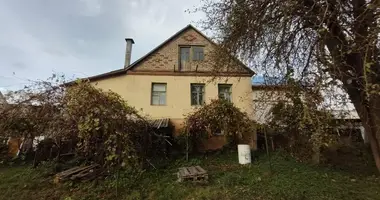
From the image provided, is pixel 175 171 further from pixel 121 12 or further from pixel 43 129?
pixel 121 12

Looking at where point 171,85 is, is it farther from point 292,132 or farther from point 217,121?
point 292,132

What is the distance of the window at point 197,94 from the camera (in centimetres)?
1507

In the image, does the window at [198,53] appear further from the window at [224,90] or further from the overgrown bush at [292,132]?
the overgrown bush at [292,132]

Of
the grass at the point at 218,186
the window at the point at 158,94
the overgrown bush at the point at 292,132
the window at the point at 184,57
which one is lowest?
the grass at the point at 218,186

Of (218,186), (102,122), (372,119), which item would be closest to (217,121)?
(218,186)

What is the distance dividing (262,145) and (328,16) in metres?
9.97

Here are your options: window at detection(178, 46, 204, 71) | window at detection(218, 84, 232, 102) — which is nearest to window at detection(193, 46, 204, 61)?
window at detection(178, 46, 204, 71)

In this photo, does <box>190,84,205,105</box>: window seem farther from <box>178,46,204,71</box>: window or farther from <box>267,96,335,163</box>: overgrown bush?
<box>267,96,335,163</box>: overgrown bush

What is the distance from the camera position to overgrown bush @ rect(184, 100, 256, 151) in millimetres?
12914

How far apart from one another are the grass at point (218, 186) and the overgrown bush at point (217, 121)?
304 cm

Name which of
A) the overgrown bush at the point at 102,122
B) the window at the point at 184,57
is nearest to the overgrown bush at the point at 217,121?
the window at the point at 184,57

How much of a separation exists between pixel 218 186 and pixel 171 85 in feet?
26.6

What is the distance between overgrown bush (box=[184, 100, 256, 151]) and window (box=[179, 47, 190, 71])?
3.42 metres

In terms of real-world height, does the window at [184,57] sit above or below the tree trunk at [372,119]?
above
